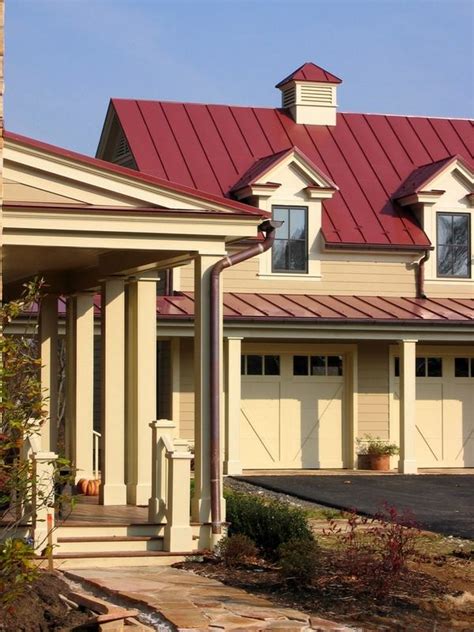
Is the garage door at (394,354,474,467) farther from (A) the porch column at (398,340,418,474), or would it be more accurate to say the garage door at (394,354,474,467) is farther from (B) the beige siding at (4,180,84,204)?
(B) the beige siding at (4,180,84,204)

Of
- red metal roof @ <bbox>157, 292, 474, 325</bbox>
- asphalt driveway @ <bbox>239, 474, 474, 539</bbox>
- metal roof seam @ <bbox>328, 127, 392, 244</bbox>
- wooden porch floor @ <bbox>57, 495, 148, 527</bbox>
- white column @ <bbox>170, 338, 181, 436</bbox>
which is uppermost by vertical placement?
metal roof seam @ <bbox>328, 127, 392, 244</bbox>

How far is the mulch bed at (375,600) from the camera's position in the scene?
9.36 metres

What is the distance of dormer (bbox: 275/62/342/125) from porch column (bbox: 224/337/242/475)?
6872 millimetres

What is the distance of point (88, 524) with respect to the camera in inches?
510

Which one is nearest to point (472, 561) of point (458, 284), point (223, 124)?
point (458, 284)

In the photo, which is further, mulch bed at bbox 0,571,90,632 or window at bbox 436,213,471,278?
window at bbox 436,213,471,278

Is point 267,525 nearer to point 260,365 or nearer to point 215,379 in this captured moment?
point 215,379

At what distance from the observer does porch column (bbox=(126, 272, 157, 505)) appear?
15.3 metres

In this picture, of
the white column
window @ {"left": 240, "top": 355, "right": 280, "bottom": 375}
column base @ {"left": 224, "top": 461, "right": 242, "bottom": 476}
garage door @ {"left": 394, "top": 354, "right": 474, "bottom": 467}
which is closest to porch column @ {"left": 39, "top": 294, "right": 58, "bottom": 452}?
column base @ {"left": 224, "top": 461, "right": 242, "bottom": 476}

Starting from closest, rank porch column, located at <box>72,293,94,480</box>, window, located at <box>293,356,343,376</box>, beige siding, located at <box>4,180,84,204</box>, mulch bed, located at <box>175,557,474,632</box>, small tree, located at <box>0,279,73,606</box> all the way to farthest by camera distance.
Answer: small tree, located at <box>0,279,73,606</box> → mulch bed, located at <box>175,557,474,632</box> → beige siding, located at <box>4,180,84,204</box> → porch column, located at <box>72,293,94,480</box> → window, located at <box>293,356,343,376</box>

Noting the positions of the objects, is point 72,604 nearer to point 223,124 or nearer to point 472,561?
point 472,561

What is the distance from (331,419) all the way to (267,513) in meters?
12.0

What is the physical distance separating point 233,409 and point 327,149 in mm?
7071

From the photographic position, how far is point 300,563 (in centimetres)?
1045
